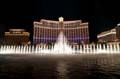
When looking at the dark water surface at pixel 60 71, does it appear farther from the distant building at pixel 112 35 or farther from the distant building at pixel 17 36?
the distant building at pixel 17 36

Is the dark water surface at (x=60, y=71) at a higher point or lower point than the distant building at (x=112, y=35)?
lower

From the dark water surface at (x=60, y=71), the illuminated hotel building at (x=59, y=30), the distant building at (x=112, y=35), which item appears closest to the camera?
the dark water surface at (x=60, y=71)

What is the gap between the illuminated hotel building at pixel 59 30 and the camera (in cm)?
14662

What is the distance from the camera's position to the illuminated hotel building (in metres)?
147

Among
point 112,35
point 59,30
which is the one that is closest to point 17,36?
point 59,30

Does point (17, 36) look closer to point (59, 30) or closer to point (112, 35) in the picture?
point (59, 30)

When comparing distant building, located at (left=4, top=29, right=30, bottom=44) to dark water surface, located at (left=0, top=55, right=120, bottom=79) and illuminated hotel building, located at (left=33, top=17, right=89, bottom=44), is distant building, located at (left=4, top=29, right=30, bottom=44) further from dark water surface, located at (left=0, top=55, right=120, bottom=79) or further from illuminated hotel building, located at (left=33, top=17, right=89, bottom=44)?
dark water surface, located at (left=0, top=55, right=120, bottom=79)

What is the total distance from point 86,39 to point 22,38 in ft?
185

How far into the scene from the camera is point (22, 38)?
16125cm

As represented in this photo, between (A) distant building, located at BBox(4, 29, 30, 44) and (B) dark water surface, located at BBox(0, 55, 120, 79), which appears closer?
(B) dark water surface, located at BBox(0, 55, 120, 79)

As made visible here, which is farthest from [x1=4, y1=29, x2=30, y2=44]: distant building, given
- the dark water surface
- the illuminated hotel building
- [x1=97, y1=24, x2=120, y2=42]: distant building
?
the dark water surface

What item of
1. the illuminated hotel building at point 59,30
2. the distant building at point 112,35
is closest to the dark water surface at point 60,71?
the illuminated hotel building at point 59,30

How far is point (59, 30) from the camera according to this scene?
146625 millimetres

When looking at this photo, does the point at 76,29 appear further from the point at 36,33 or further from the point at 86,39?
the point at 36,33
